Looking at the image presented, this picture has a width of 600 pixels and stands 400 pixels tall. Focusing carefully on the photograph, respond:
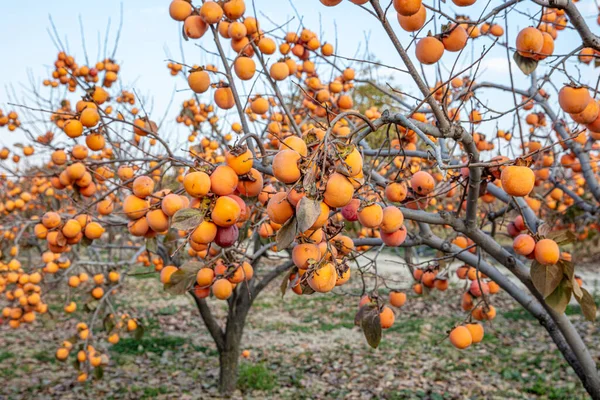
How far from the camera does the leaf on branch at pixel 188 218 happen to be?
1062 millimetres

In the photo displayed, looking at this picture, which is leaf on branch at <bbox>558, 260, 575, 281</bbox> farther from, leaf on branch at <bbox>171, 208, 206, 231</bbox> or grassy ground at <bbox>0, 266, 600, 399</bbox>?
grassy ground at <bbox>0, 266, 600, 399</bbox>

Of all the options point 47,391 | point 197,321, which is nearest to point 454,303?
point 197,321

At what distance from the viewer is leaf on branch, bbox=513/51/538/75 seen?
1507mm

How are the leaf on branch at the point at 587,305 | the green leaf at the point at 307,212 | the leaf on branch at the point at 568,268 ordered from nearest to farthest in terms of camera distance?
the green leaf at the point at 307,212
the leaf on branch at the point at 568,268
the leaf on branch at the point at 587,305

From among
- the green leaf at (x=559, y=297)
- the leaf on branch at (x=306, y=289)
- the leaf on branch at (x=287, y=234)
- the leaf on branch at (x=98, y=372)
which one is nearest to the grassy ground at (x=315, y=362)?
the leaf on branch at (x=98, y=372)

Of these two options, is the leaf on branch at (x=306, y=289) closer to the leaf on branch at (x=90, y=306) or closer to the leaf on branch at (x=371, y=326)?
the leaf on branch at (x=371, y=326)

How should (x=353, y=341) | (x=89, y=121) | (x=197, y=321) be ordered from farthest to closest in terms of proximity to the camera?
(x=197, y=321)
(x=353, y=341)
(x=89, y=121)

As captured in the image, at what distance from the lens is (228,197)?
1.16 m

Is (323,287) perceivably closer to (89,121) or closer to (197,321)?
(89,121)

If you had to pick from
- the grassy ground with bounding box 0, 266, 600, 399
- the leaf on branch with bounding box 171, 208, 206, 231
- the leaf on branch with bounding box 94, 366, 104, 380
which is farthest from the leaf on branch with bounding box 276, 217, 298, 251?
the leaf on branch with bounding box 94, 366, 104, 380

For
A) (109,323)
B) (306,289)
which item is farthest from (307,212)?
(109,323)

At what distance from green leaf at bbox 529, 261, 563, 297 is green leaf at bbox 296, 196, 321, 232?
3.97 ft

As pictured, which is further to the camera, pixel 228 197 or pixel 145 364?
pixel 145 364

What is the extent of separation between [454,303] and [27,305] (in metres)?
6.96
